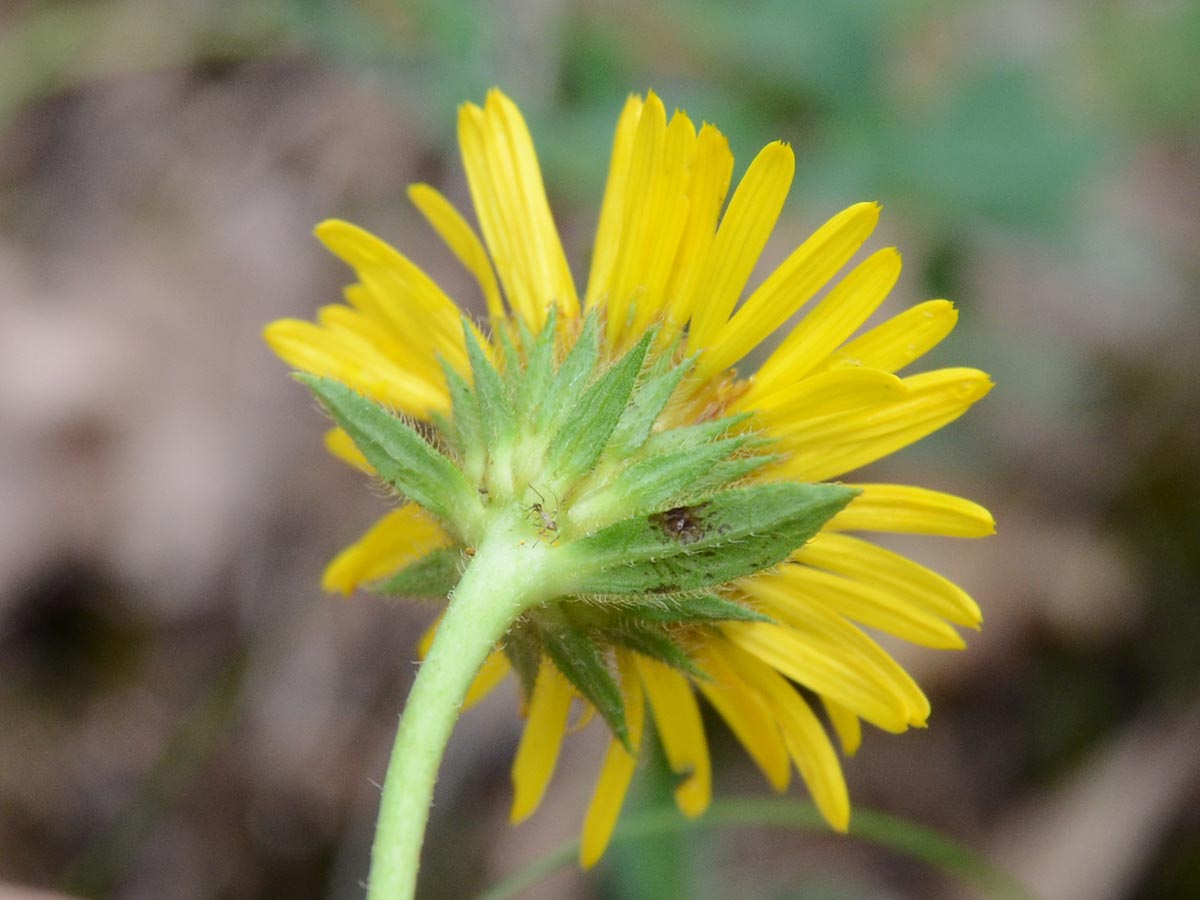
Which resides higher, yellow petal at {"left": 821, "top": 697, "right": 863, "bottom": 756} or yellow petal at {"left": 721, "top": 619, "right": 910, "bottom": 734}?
yellow petal at {"left": 721, "top": 619, "right": 910, "bottom": 734}

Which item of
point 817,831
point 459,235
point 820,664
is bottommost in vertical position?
point 817,831

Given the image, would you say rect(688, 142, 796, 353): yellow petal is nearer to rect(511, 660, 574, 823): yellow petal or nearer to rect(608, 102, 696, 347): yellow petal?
rect(608, 102, 696, 347): yellow petal

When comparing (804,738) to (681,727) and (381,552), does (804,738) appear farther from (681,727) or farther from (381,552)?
(381,552)

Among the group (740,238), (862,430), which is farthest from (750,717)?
(740,238)

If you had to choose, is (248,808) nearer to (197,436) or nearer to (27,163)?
(197,436)

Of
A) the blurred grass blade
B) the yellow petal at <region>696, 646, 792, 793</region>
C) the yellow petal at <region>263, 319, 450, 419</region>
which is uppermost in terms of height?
the yellow petal at <region>263, 319, 450, 419</region>

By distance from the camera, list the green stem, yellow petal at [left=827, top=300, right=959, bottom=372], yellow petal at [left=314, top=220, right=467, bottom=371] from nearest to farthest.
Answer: the green stem < yellow petal at [left=827, top=300, right=959, bottom=372] < yellow petal at [left=314, top=220, right=467, bottom=371]

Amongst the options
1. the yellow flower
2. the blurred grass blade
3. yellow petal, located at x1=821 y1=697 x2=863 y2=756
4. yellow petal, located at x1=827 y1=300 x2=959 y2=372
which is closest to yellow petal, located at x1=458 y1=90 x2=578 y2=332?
the yellow flower
